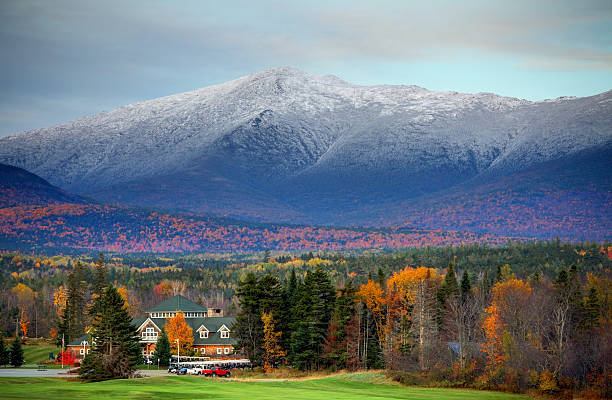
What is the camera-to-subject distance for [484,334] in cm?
10788

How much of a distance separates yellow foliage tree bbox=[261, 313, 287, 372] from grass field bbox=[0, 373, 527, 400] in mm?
13935

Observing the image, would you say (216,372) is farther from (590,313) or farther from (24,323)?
(24,323)

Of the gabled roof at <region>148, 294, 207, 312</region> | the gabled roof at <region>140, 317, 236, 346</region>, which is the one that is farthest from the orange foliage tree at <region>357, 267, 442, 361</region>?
the gabled roof at <region>148, 294, 207, 312</region>

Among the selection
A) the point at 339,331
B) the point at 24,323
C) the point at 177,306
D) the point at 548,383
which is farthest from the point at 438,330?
the point at 24,323

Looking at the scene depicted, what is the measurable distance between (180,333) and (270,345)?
64.1 ft

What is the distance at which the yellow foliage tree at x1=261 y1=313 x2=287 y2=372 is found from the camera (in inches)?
4400

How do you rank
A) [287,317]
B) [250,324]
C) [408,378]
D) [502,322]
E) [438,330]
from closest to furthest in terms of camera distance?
1. [408,378]
2. [502,322]
3. [438,330]
4. [250,324]
5. [287,317]

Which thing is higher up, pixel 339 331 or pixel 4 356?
pixel 339 331

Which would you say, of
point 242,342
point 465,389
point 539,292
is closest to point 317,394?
point 465,389

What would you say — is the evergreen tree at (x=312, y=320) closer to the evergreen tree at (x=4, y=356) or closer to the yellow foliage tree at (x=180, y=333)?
the yellow foliage tree at (x=180, y=333)

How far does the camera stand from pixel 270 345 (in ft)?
369

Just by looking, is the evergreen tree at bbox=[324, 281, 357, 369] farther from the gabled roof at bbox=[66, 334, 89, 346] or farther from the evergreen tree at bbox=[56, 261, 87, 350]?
the evergreen tree at bbox=[56, 261, 87, 350]

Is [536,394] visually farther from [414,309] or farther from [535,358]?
[414,309]

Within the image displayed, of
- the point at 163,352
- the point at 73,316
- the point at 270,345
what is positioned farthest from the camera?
the point at 73,316
